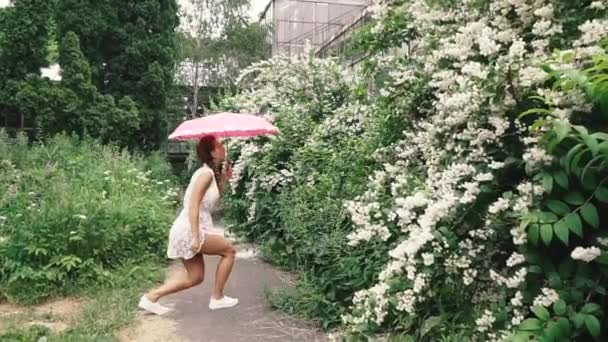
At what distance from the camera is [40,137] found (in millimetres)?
13547

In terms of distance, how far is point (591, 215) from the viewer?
2.03m

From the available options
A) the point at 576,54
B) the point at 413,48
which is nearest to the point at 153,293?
the point at 413,48

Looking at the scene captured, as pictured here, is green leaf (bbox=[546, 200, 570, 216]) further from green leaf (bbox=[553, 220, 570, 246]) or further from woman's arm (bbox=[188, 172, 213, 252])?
woman's arm (bbox=[188, 172, 213, 252])

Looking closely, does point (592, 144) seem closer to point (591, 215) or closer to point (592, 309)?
point (591, 215)

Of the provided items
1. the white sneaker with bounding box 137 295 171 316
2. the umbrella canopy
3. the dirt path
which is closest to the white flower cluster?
the dirt path

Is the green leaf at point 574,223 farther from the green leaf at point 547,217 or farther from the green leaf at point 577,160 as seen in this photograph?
the green leaf at point 577,160

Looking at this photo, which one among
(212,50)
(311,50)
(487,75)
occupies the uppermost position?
(212,50)

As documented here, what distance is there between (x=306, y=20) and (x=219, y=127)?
15758mm

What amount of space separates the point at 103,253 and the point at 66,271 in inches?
21.7

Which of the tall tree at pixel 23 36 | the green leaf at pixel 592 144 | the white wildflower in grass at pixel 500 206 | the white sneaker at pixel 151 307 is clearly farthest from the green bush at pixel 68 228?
the tall tree at pixel 23 36

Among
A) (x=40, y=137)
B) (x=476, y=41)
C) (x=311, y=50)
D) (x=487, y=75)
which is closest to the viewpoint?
(x=487, y=75)

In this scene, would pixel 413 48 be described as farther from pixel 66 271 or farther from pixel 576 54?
pixel 66 271

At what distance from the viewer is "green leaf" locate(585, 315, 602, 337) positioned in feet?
6.56

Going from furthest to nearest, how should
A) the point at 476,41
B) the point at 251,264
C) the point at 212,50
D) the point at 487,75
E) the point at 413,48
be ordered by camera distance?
1. the point at 212,50
2. the point at 251,264
3. the point at 413,48
4. the point at 476,41
5. the point at 487,75
